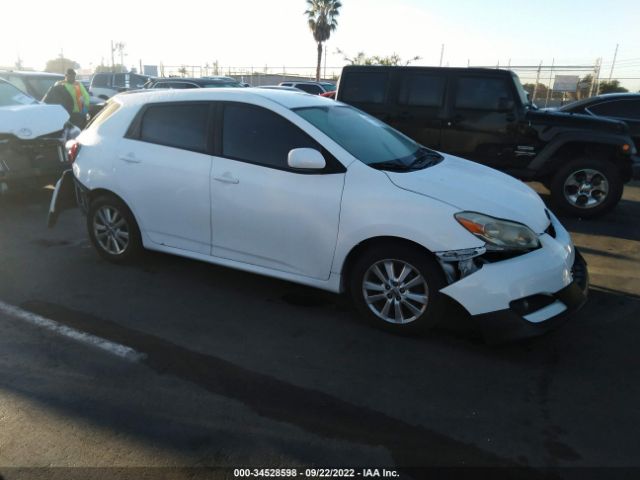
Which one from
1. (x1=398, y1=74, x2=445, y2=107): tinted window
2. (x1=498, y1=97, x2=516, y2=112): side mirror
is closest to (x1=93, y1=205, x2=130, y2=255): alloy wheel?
(x1=398, y1=74, x2=445, y2=107): tinted window

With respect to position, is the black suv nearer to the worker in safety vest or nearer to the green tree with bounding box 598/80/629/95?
the worker in safety vest

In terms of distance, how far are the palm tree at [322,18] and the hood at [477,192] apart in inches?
1548

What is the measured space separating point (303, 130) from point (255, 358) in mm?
1747

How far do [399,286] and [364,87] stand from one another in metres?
5.33

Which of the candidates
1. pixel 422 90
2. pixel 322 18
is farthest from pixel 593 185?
pixel 322 18

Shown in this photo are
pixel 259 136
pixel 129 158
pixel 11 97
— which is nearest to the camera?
pixel 259 136

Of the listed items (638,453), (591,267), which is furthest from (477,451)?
(591,267)

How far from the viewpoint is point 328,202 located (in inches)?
150

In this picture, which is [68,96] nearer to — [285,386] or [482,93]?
[482,93]

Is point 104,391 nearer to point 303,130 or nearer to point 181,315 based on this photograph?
point 181,315

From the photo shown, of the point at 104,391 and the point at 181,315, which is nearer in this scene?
the point at 104,391

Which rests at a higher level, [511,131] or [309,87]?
[309,87]

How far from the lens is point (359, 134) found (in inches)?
171

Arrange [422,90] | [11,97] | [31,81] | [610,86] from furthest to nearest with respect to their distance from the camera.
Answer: [610,86] → [31,81] → [11,97] → [422,90]
